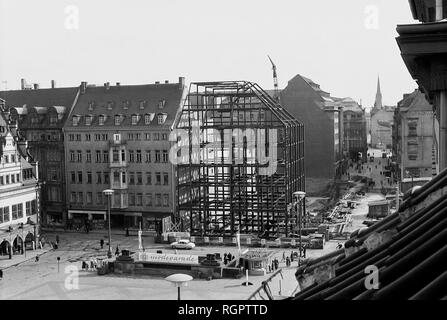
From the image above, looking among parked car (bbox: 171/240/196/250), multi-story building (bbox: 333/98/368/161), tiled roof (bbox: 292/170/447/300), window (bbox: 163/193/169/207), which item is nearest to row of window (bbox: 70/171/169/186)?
window (bbox: 163/193/169/207)

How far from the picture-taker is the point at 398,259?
218 inches

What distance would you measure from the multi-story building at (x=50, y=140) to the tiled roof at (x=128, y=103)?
152 cm

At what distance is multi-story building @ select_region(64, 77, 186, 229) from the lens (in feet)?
180

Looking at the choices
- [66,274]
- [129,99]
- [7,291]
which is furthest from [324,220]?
[7,291]

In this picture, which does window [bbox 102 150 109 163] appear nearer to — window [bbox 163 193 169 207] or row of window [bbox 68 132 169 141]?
row of window [bbox 68 132 169 141]

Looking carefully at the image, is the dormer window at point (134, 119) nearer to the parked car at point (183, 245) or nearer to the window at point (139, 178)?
the window at point (139, 178)

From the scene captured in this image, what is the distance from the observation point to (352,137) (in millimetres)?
118625

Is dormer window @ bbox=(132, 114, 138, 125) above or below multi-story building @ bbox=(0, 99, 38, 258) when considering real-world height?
above

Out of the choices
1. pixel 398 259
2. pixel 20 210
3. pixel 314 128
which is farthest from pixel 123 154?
pixel 398 259

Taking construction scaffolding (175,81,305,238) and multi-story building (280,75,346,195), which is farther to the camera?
multi-story building (280,75,346,195)

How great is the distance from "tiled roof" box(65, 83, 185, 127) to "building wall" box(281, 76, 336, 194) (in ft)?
92.2

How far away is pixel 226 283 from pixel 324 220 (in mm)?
21517

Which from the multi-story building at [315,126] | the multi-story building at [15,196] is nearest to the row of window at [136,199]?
the multi-story building at [15,196]
